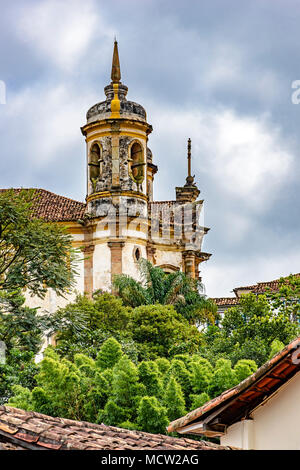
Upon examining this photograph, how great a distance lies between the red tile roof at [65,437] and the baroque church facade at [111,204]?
28.8 metres

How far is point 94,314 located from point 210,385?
50.7 feet

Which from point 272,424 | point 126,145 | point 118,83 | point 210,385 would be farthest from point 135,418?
point 118,83

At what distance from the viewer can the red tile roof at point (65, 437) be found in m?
10.3

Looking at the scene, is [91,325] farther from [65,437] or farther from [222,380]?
[65,437]

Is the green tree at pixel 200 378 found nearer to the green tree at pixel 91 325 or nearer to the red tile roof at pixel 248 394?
the green tree at pixel 91 325

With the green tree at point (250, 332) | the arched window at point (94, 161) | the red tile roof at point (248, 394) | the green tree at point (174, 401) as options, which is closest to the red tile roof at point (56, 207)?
the arched window at point (94, 161)

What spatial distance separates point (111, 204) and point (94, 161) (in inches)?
75.1

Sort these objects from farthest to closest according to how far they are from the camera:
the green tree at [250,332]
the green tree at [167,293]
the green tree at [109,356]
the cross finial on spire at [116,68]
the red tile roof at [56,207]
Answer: the cross finial on spire at [116,68], the red tile roof at [56,207], the green tree at [167,293], the green tree at [250,332], the green tree at [109,356]

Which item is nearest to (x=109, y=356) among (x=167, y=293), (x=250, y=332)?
(x=250, y=332)

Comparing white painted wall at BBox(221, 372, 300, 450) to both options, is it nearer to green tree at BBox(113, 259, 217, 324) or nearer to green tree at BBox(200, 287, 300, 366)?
green tree at BBox(200, 287, 300, 366)

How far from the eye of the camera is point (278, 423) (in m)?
10.1

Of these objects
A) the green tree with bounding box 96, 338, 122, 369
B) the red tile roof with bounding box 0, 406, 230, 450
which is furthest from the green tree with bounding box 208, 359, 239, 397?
the red tile roof with bounding box 0, 406, 230, 450

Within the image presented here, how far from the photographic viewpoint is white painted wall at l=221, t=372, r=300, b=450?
33.0ft

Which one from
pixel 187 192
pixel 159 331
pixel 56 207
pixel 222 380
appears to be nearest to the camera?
pixel 222 380
